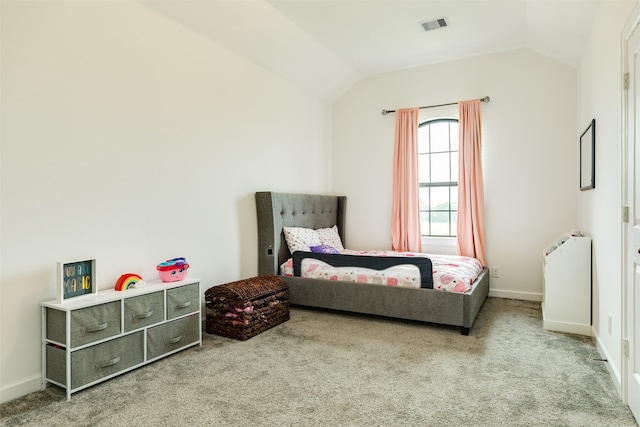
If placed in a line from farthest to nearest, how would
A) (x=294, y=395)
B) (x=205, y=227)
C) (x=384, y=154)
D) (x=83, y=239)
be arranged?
(x=384, y=154), (x=205, y=227), (x=83, y=239), (x=294, y=395)

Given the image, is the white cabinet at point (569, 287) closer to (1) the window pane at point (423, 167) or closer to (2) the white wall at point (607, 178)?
(2) the white wall at point (607, 178)

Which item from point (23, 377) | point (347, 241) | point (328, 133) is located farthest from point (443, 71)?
point (23, 377)

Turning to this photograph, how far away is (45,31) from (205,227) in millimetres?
1790

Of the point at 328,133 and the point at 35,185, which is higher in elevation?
the point at 328,133

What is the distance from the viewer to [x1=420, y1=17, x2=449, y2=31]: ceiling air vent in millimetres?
3785

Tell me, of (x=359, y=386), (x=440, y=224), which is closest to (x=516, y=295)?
(x=440, y=224)

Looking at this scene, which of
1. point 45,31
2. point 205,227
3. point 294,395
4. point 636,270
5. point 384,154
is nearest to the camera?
point 636,270

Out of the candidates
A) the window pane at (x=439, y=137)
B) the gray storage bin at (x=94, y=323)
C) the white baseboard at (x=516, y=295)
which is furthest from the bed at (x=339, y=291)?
the gray storage bin at (x=94, y=323)

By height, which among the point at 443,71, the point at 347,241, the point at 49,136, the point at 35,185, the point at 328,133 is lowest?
the point at 347,241

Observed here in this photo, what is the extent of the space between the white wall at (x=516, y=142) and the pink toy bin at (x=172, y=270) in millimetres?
2930

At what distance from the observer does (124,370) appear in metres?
2.45

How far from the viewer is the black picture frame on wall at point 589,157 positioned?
2.94 meters

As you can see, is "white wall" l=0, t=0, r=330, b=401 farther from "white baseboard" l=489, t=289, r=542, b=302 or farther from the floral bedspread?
"white baseboard" l=489, t=289, r=542, b=302

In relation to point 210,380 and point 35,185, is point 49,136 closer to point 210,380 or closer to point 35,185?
point 35,185
